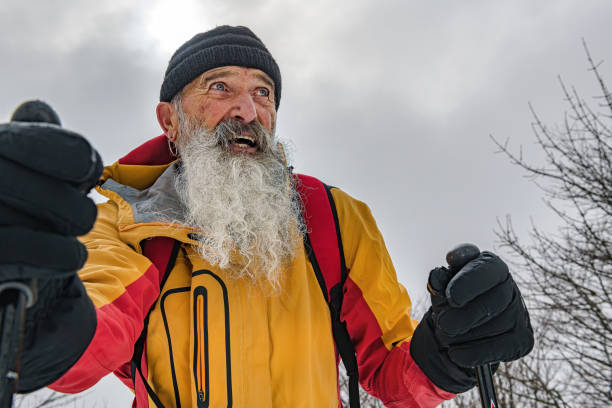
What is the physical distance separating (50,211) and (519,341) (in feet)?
5.56

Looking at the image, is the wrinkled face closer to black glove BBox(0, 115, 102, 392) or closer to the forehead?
the forehead

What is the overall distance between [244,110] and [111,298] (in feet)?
4.55

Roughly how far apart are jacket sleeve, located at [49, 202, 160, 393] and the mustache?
0.79 metres

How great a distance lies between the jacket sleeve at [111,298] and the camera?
1626 millimetres

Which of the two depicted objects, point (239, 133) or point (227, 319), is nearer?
point (227, 319)

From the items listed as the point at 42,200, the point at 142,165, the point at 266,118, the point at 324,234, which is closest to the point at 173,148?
the point at 142,165

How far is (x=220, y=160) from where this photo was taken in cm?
264

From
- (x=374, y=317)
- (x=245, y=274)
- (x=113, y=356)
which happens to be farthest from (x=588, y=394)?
(x=113, y=356)

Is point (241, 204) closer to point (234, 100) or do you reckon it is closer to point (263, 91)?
point (234, 100)

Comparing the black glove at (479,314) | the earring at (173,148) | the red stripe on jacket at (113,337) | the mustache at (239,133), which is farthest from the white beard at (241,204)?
the black glove at (479,314)

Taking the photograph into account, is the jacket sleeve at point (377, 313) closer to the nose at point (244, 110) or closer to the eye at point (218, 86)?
the nose at point (244, 110)

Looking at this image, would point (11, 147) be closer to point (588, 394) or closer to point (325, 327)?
point (325, 327)

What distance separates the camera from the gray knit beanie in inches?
117

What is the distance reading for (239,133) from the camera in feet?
8.94
